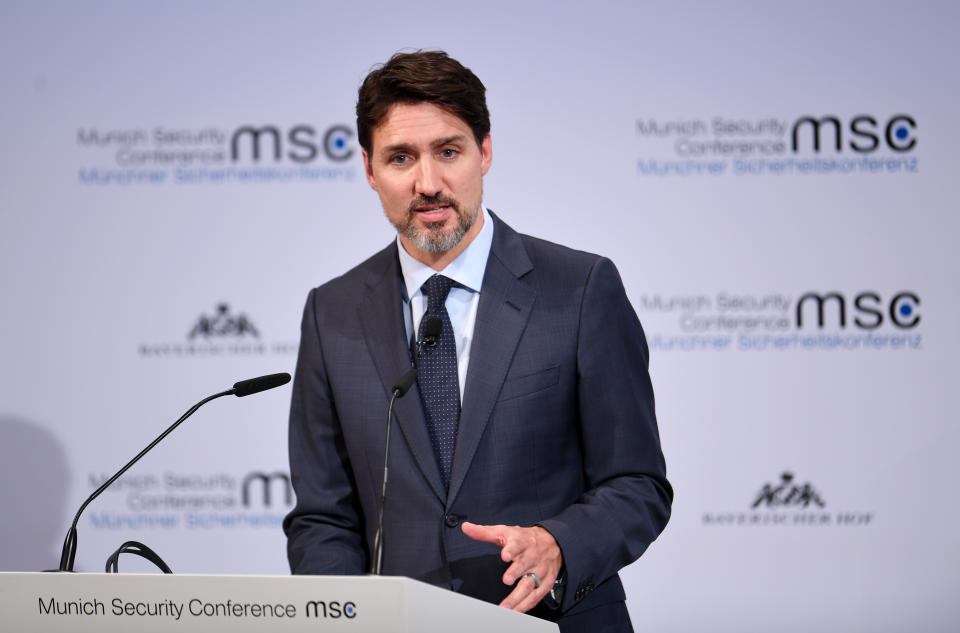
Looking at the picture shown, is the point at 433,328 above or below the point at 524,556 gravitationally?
above

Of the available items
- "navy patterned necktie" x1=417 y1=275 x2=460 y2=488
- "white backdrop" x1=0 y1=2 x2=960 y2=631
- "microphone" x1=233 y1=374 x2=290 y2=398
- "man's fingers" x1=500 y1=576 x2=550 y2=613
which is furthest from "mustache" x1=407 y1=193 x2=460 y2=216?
"white backdrop" x1=0 y1=2 x2=960 y2=631

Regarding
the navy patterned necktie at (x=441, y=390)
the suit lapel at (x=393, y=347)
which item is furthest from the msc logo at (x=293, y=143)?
the navy patterned necktie at (x=441, y=390)

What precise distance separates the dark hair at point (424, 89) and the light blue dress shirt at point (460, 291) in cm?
29

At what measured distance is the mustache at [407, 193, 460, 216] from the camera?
239 cm

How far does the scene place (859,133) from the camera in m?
4.11

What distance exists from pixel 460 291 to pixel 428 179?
0.29 metres

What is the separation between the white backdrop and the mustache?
70.9 inches

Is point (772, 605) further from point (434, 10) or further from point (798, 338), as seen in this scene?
point (434, 10)

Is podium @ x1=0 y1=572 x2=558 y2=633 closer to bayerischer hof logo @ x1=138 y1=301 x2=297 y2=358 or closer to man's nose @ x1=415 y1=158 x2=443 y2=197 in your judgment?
man's nose @ x1=415 y1=158 x2=443 y2=197

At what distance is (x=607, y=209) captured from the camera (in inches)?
165

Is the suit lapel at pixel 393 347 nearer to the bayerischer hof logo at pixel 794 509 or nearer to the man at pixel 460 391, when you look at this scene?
the man at pixel 460 391

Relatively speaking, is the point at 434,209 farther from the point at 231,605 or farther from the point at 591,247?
the point at 591,247

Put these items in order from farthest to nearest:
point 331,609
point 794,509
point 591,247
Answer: point 591,247 < point 794,509 < point 331,609

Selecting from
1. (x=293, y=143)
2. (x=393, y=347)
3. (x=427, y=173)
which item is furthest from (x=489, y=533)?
(x=293, y=143)
